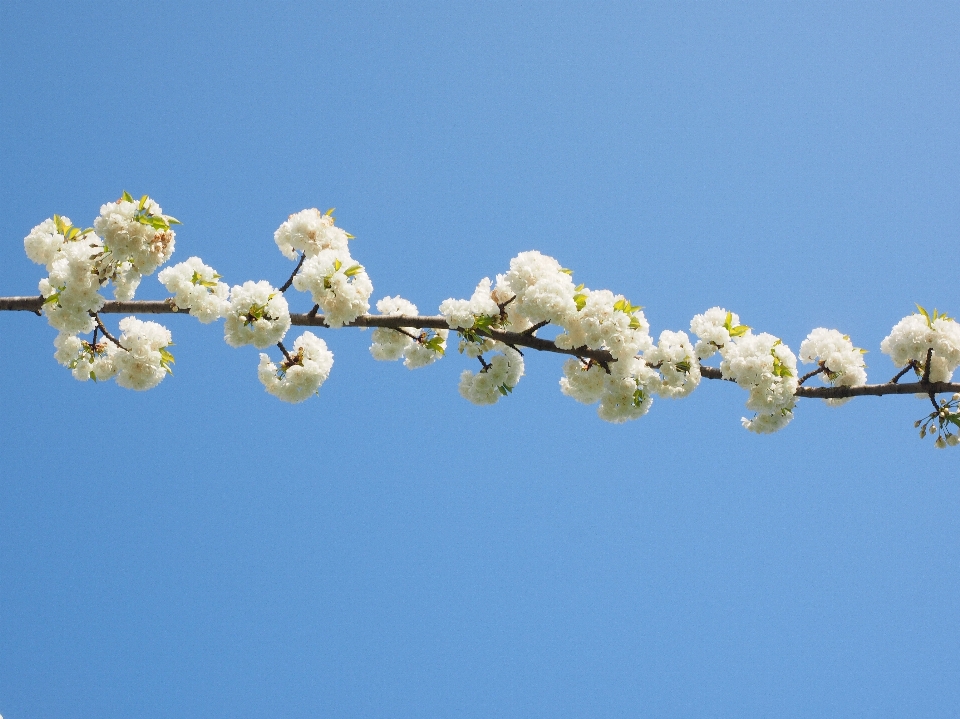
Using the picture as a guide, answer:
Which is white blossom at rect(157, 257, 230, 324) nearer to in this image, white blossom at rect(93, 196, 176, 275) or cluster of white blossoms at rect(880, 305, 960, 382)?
white blossom at rect(93, 196, 176, 275)

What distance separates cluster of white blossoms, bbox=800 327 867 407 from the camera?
621cm

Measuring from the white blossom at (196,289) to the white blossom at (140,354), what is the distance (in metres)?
0.68

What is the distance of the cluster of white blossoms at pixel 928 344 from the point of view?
5.96 metres

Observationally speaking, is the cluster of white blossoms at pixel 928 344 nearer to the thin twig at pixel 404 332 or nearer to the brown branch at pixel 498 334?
the brown branch at pixel 498 334

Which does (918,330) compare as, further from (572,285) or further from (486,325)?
(486,325)

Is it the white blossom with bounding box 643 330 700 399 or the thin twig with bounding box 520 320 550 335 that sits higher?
the thin twig with bounding box 520 320 550 335

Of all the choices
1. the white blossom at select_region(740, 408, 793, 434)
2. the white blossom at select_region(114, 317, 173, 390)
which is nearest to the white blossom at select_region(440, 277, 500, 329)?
the white blossom at select_region(114, 317, 173, 390)

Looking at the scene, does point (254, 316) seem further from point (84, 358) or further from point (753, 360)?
point (753, 360)

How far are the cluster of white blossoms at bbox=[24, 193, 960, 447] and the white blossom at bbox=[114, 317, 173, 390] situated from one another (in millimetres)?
10

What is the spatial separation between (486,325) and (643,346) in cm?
139

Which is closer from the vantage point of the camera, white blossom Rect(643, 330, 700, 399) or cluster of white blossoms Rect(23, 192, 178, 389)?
cluster of white blossoms Rect(23, 192, 178, 389)

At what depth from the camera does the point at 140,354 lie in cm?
604

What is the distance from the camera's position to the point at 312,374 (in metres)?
6.10

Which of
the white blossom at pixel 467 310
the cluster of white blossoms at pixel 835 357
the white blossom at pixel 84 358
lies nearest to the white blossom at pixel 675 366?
the cluster of white blossoms at pixel 835 357
